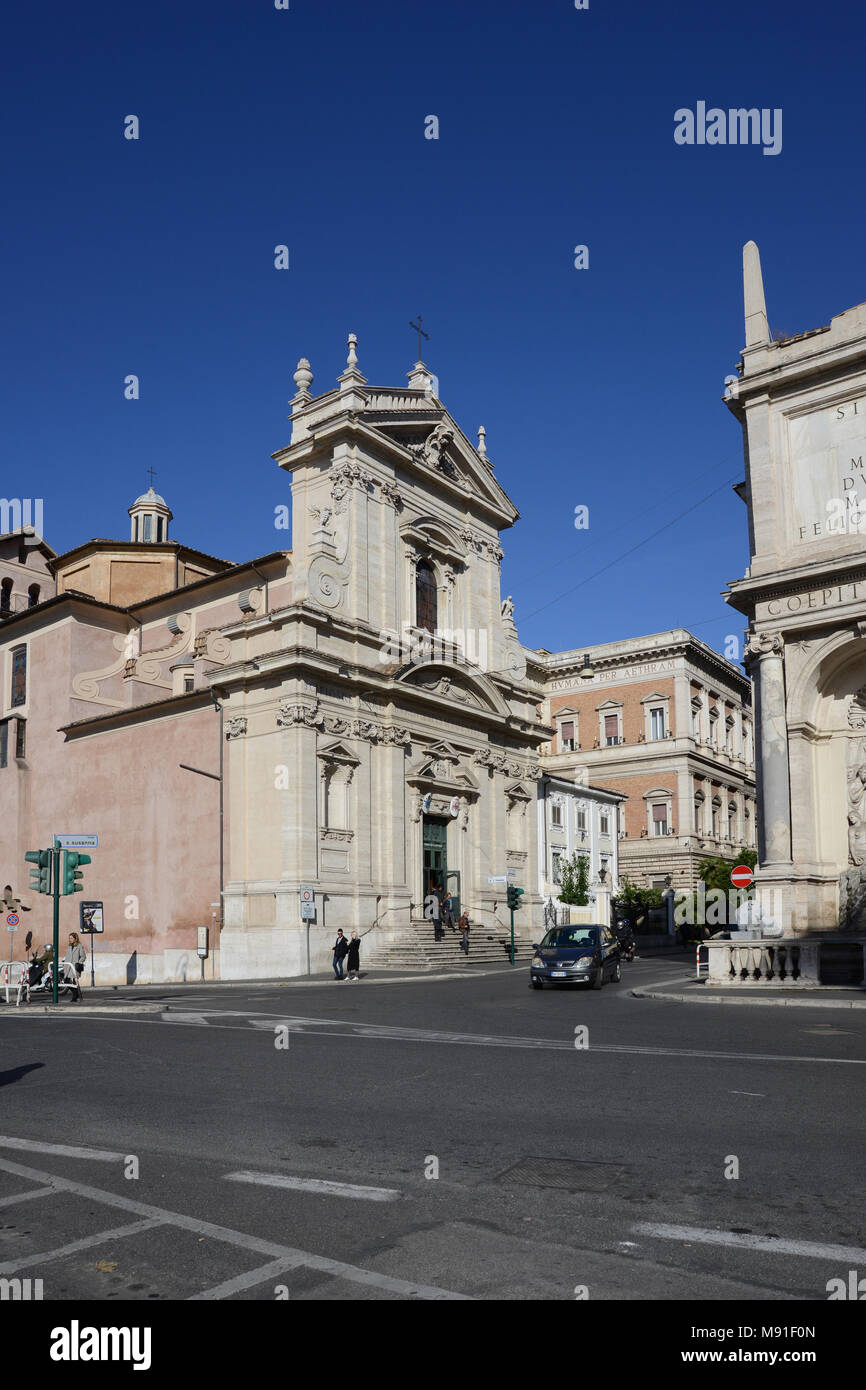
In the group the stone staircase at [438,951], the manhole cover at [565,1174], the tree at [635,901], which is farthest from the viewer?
the tree at [635,901]

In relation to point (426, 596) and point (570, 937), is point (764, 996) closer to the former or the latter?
point (570, 937)

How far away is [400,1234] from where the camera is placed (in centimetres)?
541

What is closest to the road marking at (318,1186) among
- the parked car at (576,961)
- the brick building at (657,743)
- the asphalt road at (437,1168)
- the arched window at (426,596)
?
the asphalt road at (437,1168)

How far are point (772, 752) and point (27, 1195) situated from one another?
20.7 meters

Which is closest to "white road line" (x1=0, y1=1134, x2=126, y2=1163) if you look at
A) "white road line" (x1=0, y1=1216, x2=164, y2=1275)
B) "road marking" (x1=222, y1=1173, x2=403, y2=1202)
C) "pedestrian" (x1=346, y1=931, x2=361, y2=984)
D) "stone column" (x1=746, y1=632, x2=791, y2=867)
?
"road marking" (x1=222, y1=1173, x2=403, y2=1202)

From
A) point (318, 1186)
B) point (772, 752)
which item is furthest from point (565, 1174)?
point (772, 752)

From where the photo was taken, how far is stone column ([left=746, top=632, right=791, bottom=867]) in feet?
79.4

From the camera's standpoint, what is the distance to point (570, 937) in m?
28.2

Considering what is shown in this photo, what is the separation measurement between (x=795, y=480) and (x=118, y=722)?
26.0 meters

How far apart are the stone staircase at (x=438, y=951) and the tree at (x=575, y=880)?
9261 mm

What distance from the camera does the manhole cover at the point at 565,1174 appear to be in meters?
6.41

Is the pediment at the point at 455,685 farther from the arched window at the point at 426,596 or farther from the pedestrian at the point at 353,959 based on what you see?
the pedestrian at the point at 353,959

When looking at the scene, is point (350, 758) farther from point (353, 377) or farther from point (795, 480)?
point (795, 480)
